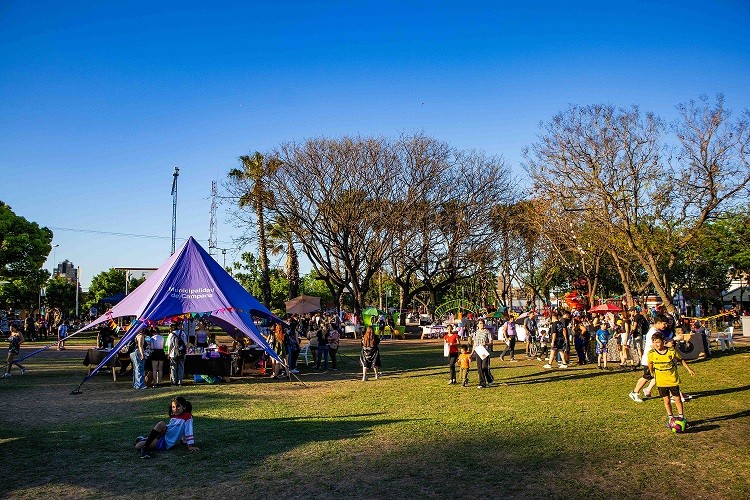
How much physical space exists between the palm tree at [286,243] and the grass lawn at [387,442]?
83.4ft

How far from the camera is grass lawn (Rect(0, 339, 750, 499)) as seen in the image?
7570 millimetres

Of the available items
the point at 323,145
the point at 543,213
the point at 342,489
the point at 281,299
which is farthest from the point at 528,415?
the point at 281,299

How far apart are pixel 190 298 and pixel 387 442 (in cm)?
1032

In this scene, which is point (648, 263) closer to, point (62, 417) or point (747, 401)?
point (747, 401)

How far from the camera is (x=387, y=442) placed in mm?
9891

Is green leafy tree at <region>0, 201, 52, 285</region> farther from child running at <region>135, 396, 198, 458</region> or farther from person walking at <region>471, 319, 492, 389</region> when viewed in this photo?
child running at <region>135, 396, 198, 458</region>

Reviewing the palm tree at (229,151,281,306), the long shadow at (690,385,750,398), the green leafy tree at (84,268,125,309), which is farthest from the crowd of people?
the green leafy tree at (84,268,125,309)

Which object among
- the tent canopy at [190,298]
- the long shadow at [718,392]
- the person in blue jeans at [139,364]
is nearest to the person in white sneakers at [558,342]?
the long shadow at [718,392]

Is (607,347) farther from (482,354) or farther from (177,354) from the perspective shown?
(177,354)

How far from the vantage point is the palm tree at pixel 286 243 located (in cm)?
4169

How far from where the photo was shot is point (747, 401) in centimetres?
1291

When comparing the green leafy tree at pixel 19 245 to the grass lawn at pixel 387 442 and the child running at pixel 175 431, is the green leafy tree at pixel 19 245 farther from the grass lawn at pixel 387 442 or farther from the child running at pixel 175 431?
the child running at pixel 175 431

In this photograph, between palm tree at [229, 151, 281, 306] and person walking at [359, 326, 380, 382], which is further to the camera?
palm tree at [229, 151, 281, 306]

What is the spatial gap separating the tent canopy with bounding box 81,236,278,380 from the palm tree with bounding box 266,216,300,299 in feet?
71.2
